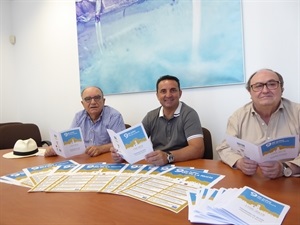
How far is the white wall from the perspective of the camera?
2127 mm

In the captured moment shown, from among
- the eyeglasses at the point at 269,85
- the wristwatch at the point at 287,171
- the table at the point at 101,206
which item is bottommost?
the table at the point at 101,206

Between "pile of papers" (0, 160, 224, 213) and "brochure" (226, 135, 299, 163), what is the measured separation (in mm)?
182

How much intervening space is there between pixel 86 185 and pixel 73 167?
0.36 metres

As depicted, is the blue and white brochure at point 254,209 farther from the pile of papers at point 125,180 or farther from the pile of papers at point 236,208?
the pile of papers at point 125,180

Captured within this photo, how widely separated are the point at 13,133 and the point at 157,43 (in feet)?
6.49

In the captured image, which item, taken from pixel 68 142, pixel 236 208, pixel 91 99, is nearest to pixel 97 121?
pixel 91 99

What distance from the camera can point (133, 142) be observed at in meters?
1.42

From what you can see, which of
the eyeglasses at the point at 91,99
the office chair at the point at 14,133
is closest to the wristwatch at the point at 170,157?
the eyeglasses at the point at 91,99

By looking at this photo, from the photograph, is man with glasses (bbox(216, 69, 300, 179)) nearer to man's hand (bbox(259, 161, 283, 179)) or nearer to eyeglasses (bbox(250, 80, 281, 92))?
eyeglasses (bbox(250, 80, 281, 92))

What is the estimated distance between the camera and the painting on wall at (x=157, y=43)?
7.56 feet

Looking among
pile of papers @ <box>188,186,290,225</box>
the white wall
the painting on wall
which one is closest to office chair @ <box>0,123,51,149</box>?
the white wall

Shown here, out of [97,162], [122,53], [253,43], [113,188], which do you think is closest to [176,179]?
[113,188]

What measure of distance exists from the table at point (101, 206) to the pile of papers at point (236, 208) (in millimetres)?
33

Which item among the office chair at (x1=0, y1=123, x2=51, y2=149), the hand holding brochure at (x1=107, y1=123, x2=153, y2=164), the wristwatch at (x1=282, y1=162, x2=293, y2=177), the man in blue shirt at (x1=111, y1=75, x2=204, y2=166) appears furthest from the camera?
the office chair at (x1=0, y1=123, x2=51, y2=149)
